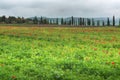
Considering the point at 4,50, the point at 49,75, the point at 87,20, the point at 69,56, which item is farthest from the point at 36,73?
the point at 87,20

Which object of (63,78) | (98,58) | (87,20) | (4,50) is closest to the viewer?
(63,78)

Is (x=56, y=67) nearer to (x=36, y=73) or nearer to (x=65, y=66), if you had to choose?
(x=65, y=66)

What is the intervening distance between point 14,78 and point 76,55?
5.49 m

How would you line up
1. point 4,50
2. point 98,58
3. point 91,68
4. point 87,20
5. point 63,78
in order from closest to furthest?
point 63,78
point 91,68
point 98,58
point 4,50
point 87,20

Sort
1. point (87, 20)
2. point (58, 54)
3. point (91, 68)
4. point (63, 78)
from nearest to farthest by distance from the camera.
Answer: point (63, 78) < point (91, 68) < point (58, 54) < point (87, 20)

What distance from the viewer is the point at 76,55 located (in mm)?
16828

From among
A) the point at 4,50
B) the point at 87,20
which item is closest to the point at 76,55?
the point at 4,50

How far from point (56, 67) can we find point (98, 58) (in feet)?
10.4

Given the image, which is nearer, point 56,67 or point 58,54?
point 56,67

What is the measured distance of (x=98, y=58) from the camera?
52.8 ft

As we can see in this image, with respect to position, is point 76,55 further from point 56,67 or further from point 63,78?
point 63,78

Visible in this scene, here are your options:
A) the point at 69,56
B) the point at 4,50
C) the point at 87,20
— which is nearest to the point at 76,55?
the point at 69,56

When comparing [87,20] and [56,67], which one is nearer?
[56,67]

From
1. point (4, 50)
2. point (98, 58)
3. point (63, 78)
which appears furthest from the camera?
point (4, 50)
